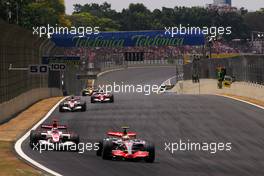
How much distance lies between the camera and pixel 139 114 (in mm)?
38969

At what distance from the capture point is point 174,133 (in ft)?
99.0

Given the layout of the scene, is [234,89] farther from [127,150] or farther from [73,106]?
Answer: [127,150]

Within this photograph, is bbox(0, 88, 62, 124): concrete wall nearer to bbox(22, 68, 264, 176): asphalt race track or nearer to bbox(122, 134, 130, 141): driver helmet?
bbox(22, 68, 264, 176): asphalt race track

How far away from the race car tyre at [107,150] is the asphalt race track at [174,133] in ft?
0.73

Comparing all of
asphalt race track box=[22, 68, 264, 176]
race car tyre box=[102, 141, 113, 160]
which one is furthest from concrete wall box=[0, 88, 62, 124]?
race car tyre box=[102, 141, 113, 160]

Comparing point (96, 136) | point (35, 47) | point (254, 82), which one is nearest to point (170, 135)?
point (96, 136)

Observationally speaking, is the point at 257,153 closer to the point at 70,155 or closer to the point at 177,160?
the point at 177,160

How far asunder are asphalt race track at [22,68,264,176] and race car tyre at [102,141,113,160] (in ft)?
0.73

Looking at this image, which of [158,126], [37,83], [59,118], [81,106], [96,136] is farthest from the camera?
[37,83]

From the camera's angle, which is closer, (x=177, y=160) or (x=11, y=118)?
(x=177, y=160)

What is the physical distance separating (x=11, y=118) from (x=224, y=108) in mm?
11129

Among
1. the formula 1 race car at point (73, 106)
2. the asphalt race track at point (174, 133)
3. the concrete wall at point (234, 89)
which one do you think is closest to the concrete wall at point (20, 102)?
the asphalt race track at point (174, 133)

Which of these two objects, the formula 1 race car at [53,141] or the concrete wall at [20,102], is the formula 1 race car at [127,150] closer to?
the formula 1 race car at [53,141]

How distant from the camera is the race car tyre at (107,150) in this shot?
22.0 metres
